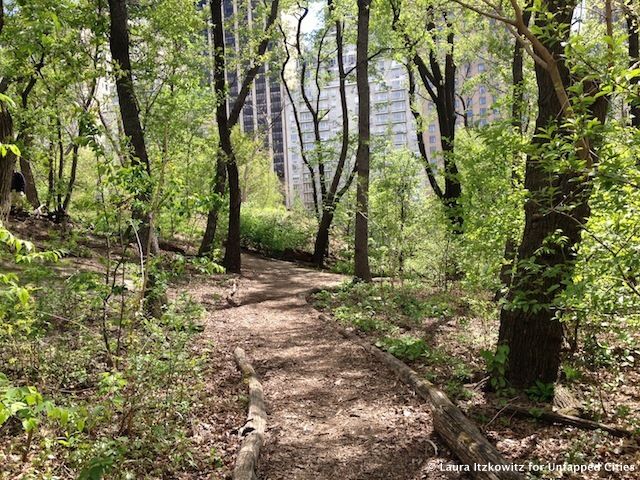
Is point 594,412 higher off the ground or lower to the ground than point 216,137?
lower

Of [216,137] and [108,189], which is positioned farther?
A: [216,137]

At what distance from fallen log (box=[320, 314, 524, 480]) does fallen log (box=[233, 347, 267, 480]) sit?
1.52 m

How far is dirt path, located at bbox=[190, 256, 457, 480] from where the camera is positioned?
3.69 metres

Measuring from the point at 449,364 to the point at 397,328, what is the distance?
1633 mm

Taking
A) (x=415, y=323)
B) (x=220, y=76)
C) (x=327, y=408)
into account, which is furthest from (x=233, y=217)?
(x=327, y=408)

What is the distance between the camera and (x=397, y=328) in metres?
7.16

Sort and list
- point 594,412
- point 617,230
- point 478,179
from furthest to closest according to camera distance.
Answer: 1. point 478,179
2. point 594,412
3. point 617,230

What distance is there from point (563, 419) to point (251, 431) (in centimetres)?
280

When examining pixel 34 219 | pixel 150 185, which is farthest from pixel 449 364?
pixel 34 219

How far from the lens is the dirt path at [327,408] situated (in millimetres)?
3691

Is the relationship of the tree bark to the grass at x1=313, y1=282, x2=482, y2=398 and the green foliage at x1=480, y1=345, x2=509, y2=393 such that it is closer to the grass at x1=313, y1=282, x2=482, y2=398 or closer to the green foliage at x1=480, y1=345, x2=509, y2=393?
the grass at x1=313, y1=282, x2=482, y2=398

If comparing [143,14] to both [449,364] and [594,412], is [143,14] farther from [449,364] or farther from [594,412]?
[594,412]

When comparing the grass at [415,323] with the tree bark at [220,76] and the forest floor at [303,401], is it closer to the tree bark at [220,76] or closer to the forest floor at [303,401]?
the forest floor at [303,401]

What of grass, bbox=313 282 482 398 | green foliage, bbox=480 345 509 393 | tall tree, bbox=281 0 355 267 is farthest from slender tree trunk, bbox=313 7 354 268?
green foliage, bbox=480 345 509 393
